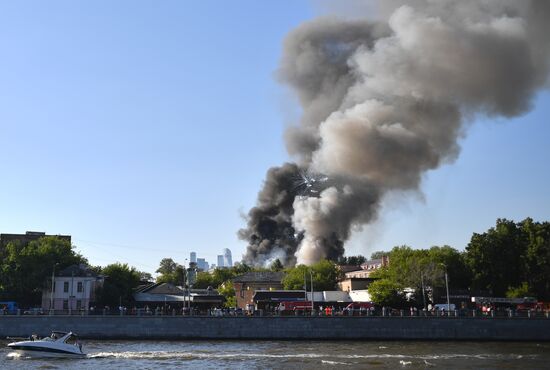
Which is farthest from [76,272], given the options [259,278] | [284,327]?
[284,327]

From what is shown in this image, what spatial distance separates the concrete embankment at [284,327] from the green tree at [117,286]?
19135 mm

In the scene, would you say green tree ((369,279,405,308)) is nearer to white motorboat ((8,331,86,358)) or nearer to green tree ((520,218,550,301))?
green tree ((520,218,550,301))

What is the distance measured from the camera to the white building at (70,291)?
88.4m

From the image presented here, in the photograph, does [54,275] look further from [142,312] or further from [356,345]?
[356,345]

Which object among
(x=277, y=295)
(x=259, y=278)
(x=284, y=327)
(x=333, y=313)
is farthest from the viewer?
(x=259, y=278)

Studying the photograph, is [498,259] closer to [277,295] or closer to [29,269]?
[277,295]

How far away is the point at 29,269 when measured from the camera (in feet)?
278

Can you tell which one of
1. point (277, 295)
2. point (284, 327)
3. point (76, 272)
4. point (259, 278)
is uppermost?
point (76, 272)

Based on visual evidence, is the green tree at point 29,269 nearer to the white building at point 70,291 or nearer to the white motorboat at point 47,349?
the white building at point 70,291

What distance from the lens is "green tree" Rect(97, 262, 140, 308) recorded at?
290 ft

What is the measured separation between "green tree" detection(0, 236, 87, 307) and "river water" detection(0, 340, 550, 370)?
784 inches

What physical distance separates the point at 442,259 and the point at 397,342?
3599 cm

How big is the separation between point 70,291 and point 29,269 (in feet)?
21.9

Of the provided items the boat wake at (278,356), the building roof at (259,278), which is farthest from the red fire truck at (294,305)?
the boat wake at (278,356)
